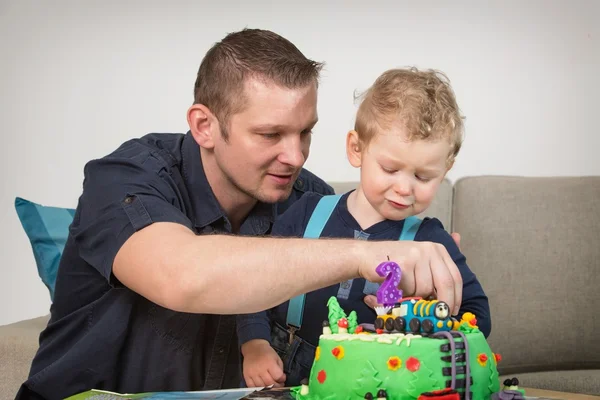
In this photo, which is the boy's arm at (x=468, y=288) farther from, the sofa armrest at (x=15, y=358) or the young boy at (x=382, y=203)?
the sofa armrest at (x=15, y=358)

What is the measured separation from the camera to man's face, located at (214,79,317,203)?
1.81 m

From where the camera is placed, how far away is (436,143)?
1.54 meters

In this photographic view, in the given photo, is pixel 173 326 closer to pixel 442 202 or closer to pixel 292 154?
pixel 292 154

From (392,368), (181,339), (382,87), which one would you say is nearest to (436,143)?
(382,87)

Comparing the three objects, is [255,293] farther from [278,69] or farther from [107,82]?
[107,82]

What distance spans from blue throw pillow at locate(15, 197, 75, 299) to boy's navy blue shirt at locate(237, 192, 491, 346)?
1279 mm

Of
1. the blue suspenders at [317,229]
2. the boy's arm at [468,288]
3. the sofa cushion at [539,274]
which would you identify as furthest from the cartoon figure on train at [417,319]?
the sofa cushion at [539,274]

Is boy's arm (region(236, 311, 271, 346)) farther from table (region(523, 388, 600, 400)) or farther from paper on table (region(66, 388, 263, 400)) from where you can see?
table (region(523, 388, 600, 400))

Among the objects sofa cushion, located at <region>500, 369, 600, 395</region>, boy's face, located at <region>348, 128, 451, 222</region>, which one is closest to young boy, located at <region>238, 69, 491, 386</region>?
boy's face, located at <region>348, 128, 451, 222</region>

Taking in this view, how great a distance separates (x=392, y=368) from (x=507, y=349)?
181cm

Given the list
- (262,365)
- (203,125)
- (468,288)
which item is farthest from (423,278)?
(203,125)

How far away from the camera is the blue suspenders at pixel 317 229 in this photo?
166 cm

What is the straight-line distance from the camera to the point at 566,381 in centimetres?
263

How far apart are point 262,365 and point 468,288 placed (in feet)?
1.36
